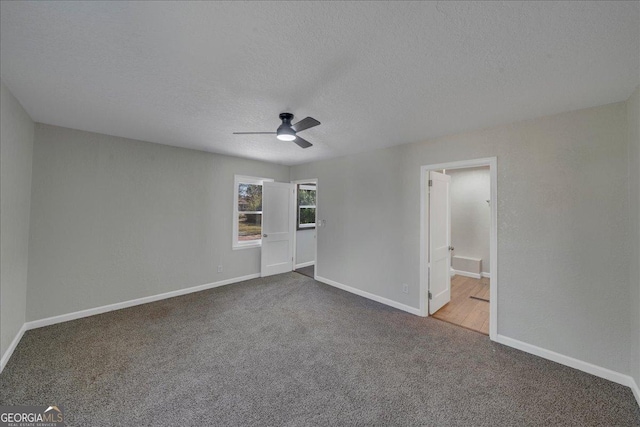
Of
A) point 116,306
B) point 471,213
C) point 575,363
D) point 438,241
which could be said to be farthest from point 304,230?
point 575,363

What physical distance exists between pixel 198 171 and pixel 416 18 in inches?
154

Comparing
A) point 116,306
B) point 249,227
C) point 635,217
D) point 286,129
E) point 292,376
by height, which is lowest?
point 292,376

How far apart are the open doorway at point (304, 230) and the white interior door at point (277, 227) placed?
0.89 feet

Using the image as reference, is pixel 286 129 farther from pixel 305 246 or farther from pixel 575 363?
pixel 305 246

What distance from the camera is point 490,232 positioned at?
2760mm

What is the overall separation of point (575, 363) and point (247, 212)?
4.96 m

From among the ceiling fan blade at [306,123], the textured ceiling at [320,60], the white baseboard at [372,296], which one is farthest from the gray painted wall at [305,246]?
the ceiling fan blade at [306,123]

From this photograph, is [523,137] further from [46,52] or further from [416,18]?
[46,52]

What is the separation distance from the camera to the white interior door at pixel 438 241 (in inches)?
134

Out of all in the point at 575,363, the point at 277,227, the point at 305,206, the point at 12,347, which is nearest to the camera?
the point at 575,363

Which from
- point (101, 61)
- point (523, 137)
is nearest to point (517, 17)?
point (523, 137)

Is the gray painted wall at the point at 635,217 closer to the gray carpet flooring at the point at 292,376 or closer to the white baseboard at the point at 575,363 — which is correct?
the white baseboard at the point at 575,363

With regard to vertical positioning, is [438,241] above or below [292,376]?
above

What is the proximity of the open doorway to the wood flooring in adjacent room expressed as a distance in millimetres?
2925
